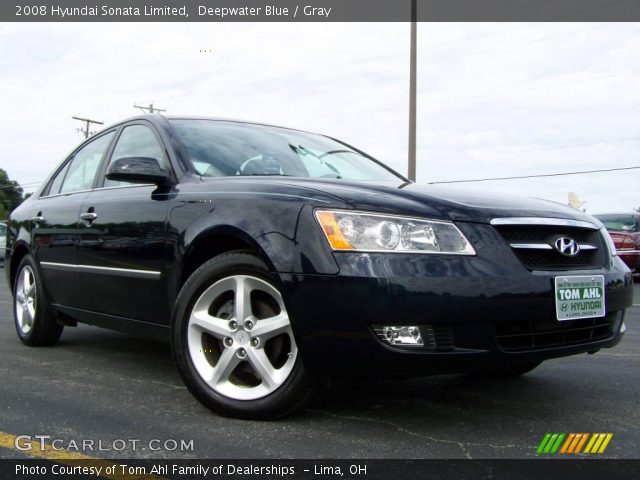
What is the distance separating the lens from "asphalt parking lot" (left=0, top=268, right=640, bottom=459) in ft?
8.55

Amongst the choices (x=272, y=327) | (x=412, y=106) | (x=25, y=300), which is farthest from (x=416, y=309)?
(x=412, y=106)

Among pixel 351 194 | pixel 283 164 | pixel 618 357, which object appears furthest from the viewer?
pixel 618 357

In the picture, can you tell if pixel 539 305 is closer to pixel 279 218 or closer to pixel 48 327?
pixel 279 218

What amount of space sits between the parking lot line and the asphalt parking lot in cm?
5

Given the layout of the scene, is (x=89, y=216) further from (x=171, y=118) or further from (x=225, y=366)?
(x=225, y=366)

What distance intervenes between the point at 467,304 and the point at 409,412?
777 millimetres

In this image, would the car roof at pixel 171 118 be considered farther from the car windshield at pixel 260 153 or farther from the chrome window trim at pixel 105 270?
the chrome window trim at pixel 105 270

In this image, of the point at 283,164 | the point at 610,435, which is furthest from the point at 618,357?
the point at 283,164

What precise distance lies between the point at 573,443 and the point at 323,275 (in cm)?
120

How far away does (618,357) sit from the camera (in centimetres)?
467

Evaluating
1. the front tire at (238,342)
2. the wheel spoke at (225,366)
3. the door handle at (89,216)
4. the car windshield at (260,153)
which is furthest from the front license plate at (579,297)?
the door handle at (89,216)

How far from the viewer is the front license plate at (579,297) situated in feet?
9.09

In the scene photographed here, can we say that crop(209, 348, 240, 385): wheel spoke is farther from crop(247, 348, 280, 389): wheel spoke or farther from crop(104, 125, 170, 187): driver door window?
crop(104, 125, 170, 187): driver door window

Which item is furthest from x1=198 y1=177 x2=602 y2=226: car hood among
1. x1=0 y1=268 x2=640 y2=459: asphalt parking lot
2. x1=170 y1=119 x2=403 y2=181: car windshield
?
x1=0 y1=268 x2=640 y2=459: asphalt parking lot
